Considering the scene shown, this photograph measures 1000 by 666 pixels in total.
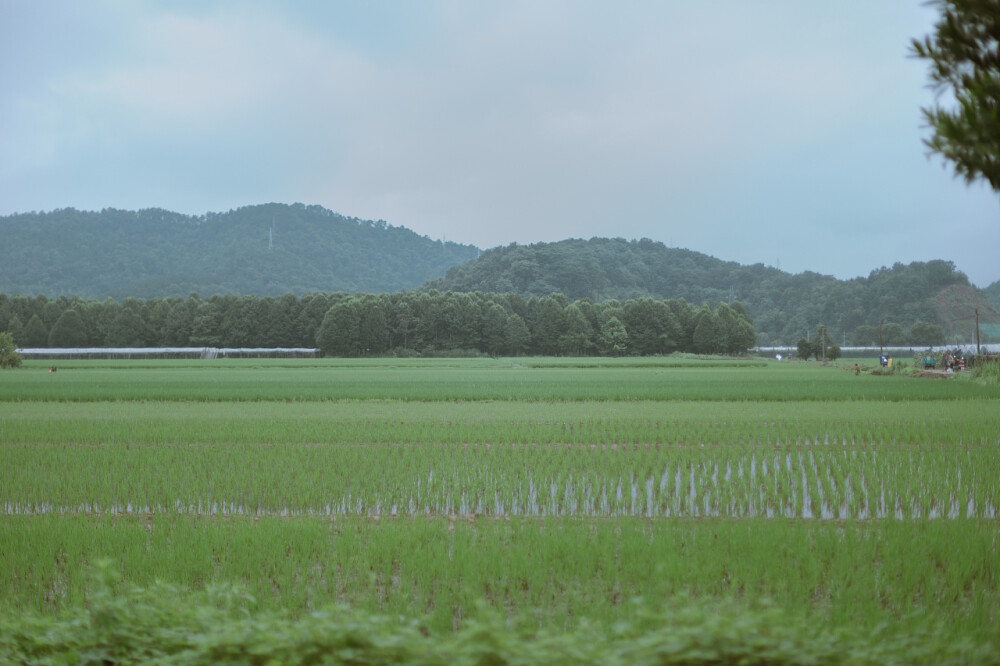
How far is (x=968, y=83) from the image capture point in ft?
14.7

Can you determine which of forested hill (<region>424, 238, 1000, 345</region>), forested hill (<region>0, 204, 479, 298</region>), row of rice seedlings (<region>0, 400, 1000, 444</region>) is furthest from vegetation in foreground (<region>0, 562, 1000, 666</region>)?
forested hill (<region>0, 204, 479, 298</region>)

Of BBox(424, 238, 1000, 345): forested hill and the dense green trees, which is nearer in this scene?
the dense green trees

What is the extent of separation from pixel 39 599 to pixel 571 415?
16159 millimetres

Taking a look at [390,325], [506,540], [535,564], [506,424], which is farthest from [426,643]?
[390,325]

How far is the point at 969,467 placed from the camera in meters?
11.5

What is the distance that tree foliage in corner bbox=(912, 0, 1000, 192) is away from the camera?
4.23 metres

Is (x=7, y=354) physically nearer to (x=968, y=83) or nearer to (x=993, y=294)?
(x=968, y=83)

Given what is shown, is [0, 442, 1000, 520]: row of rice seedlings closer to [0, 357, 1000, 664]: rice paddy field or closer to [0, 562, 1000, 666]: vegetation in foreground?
[0, 357, 1000, 664]: rice paddy field

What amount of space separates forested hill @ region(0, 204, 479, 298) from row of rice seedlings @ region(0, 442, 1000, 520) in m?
147

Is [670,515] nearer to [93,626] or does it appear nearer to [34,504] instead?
[93,626]

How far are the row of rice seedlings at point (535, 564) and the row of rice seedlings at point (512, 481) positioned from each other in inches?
47.0

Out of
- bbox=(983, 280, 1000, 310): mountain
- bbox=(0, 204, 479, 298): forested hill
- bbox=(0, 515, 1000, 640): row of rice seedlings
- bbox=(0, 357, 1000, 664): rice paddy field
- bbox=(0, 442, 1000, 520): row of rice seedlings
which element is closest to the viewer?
bbox=(0, 357, 1000, 664): rice paddy field

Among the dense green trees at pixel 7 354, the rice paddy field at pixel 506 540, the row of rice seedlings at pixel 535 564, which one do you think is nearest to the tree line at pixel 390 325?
the dense green trees at pixel 7 354

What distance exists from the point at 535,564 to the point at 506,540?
894 mm
